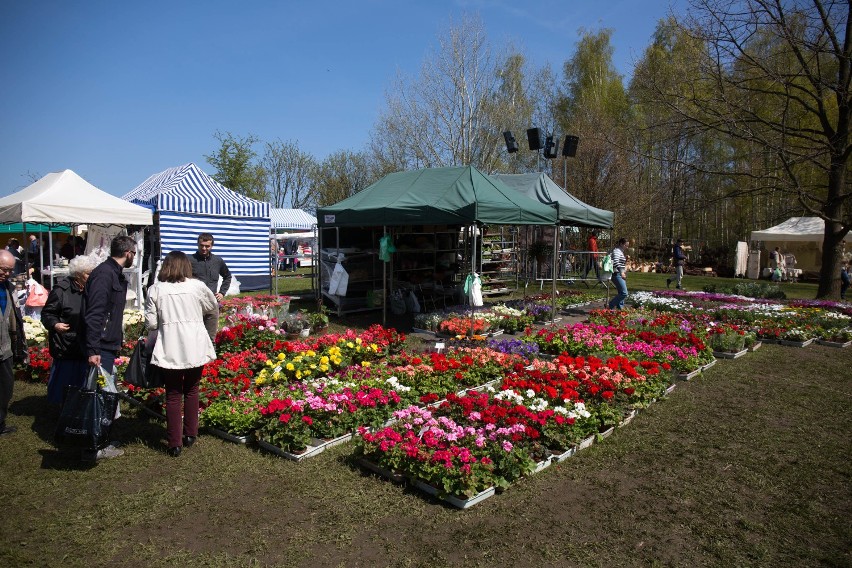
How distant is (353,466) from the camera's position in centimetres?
486

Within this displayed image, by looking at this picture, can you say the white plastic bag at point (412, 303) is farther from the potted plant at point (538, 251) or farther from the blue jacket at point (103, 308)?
the blue jacket at point (103, 308)

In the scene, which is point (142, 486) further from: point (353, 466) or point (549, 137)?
point (549, 137)

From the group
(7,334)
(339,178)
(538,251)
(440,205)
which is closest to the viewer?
Result: (7,334)

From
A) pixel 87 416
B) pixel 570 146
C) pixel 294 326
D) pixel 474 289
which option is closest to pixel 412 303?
pixel 474 289

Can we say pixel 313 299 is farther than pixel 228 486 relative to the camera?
Yes

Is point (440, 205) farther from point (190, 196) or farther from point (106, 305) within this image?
point (190, 196)

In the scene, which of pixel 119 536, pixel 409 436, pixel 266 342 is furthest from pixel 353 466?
pixel 266 342

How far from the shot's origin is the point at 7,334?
17.1ft

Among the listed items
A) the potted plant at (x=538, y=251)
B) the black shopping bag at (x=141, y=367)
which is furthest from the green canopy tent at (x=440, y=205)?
the potted plant at (x=538, y=251)

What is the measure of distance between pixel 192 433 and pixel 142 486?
0.78 m

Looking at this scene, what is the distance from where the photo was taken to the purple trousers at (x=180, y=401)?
4988mm

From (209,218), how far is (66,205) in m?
7.28

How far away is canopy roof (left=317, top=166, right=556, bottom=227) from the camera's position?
34.6ft

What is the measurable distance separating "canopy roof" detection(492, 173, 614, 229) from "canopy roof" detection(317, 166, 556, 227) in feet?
4.97
